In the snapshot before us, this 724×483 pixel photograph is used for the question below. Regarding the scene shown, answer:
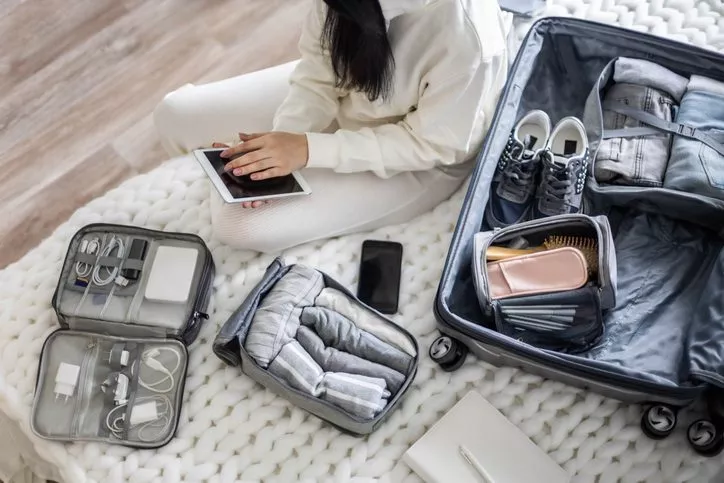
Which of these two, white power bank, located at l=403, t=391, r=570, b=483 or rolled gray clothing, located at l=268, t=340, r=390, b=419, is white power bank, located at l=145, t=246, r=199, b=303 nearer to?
rolled gray clothing, located at l=268, t=340, r=390, b=419

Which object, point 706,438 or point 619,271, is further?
point 619,271

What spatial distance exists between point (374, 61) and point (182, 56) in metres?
0.88

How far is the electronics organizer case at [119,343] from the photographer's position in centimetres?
100

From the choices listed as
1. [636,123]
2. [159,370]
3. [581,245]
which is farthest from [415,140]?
[159,370]

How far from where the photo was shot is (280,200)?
43.1 inches

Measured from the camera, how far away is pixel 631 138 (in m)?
1.15

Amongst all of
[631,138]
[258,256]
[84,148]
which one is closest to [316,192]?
[258,256]

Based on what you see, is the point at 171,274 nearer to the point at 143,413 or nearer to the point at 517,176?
the point at 143,413

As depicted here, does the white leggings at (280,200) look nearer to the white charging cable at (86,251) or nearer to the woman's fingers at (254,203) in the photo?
the woman's fingers at (254,203)

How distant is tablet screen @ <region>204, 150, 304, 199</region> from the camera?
104cm

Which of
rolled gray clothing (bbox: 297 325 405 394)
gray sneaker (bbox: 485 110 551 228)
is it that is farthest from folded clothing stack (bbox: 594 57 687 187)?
rolled gray clothing (bbox: 297 325 405 394)

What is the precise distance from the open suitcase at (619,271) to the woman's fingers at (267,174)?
284mm

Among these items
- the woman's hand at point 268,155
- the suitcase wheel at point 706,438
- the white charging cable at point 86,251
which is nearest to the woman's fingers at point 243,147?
the woman's hand at point 268,155

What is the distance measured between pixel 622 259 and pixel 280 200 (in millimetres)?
550
